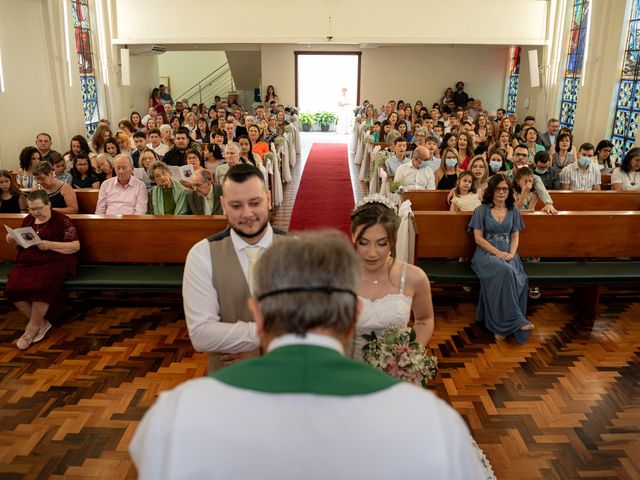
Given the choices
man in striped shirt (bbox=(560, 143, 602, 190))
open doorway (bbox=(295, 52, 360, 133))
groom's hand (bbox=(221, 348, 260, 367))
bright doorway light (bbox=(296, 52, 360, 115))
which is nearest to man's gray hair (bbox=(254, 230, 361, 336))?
groom's hand (bbox=(221, 348, 260, 367))

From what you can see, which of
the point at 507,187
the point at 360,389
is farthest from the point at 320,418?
the point at 507,187

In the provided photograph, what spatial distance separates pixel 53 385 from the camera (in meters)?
3.71

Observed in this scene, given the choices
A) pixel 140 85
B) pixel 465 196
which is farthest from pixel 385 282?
pixel 140 85

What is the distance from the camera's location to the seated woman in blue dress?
438 centimetres

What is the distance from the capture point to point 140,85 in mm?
14500

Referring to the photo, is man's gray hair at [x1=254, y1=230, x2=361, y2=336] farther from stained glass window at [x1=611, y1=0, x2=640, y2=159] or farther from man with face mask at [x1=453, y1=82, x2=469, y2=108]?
man with face mask at [x1=453, y1=82, x2=469, y2=108]

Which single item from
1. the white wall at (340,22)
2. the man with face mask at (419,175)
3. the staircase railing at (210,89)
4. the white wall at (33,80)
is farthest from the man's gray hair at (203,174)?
the staircase railing at (210,89)

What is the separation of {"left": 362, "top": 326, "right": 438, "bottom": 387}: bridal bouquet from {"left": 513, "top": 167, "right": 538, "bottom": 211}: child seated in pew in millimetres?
3557

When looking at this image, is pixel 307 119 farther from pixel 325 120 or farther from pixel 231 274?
pixel 231 274

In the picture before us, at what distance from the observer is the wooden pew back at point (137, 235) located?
4.64m

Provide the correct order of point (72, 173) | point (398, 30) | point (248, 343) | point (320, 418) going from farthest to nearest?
1. point (398, 30)
2. point (72, 173)
3. point (248, 343)
4. point (320, 418)

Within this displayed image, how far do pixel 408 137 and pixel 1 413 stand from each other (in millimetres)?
8405

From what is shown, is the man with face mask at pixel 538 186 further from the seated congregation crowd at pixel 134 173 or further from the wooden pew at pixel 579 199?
the seated congregation crowd at pixel 134 173

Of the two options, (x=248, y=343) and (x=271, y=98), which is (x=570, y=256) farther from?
(x=271, y=98)
